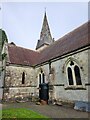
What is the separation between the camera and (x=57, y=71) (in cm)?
1492

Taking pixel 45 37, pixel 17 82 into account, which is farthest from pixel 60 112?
pixel 45 37

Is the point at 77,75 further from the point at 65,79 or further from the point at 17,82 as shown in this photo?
the point at 17,82

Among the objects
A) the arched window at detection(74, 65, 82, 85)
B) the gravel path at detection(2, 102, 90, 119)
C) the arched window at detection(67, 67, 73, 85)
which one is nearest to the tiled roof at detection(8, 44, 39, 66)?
the arched window at detection(67, 67, 73, 85)

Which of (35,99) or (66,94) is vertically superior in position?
(66,94)

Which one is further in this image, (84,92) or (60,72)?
(60,72)

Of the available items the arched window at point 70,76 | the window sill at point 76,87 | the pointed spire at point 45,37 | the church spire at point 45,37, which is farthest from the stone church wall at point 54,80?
the pointed spire at point 45,37

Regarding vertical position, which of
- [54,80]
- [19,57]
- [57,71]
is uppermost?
[19,57]

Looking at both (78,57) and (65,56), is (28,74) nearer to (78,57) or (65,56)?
(65,56)

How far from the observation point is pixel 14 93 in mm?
17219

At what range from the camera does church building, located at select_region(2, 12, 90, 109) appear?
11906 mm

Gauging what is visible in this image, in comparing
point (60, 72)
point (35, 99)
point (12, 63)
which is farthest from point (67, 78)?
point (12, 63)

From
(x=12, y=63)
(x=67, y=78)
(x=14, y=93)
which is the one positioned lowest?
(x=14, y=93)

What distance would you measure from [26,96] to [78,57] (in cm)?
1037

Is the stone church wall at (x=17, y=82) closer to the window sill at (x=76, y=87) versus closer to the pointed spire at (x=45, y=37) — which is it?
the window sill at (x=76, y=87)
